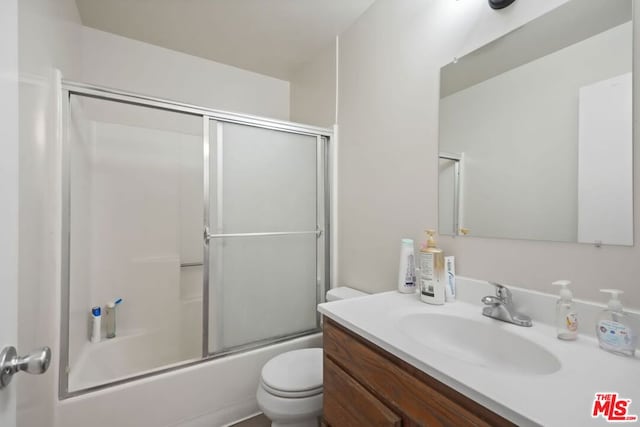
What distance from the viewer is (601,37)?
2.68 ft

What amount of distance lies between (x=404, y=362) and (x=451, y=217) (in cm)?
70

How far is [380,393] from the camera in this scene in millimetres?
775

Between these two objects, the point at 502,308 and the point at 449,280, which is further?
the point at 449,280

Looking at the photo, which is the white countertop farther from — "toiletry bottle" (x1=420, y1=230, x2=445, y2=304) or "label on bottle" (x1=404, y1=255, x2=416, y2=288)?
"label on bottle" (x1=404, y1=255, x2=416, y2=288)

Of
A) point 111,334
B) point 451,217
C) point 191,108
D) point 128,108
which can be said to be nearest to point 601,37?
point 451,217

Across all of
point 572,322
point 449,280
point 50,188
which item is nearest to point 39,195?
point 50,188

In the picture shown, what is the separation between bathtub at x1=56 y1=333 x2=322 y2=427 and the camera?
50.1 inches

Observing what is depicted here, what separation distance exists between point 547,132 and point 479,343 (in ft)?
2.40

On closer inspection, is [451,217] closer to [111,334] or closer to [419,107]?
[419,107]

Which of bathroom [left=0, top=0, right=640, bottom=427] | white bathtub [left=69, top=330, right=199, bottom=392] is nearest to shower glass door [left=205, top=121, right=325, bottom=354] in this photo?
bathroom [left=0, top=0, right=640, bottom=427]

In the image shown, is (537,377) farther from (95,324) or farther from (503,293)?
(95,324)

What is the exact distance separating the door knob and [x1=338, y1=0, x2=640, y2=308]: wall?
1267 millimetres

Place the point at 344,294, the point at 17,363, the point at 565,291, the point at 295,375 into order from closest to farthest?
1. the point at 17,363
2. the point at 565,291
3. the point at 295,375
4. the point at 344,294

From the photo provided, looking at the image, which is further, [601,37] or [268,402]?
[268,402]
